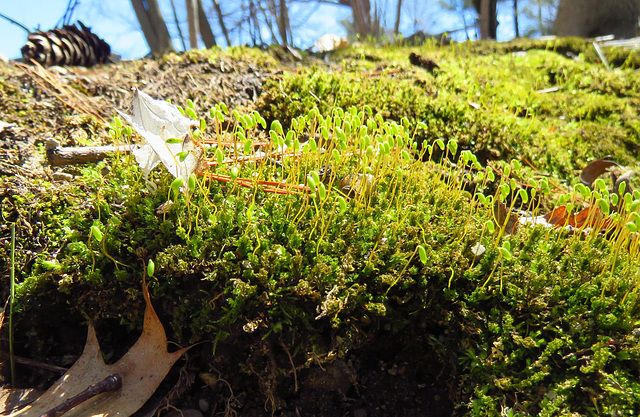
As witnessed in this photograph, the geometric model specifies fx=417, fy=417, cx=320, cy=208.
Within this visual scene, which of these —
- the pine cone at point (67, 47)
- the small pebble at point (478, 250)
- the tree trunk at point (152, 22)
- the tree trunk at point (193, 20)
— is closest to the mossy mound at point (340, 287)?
the small pebble at point (478, 250)

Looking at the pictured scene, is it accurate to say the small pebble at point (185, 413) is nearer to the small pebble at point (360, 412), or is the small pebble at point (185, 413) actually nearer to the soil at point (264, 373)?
the soil at point (264, 373)

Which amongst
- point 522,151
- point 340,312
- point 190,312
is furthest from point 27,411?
point 522,151

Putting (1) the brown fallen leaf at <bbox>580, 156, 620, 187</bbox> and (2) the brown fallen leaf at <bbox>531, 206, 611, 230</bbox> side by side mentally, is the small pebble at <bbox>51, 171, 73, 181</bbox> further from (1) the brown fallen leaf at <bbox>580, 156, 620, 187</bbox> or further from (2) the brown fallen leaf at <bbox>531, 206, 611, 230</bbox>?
(1) the brown fallen leaf at <bbox>580, 156, 620, 187</bbox>

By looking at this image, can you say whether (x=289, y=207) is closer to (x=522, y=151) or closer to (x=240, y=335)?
(x=240, y=335)

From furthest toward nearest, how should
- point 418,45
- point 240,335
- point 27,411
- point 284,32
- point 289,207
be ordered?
point 284,32 → point 418,45 → point 289,207 → point 240,335 → point 27,411

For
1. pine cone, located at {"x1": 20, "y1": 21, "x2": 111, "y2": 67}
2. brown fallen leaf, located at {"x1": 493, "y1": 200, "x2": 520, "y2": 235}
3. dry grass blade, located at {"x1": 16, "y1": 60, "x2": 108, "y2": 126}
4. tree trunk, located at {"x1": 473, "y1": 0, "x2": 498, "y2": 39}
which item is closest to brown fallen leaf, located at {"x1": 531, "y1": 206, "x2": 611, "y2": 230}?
brown fallen leaf, located at {"x1": 493, "y1": 200, "x2": 520, "y2": 235}

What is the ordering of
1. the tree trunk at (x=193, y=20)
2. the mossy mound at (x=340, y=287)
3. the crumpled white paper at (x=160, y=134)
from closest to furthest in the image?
the mossy mound at (x=340, y=287)
the crumpled white paper at (x=160, y=134)
the tree trunk at (x=193, y=20)
